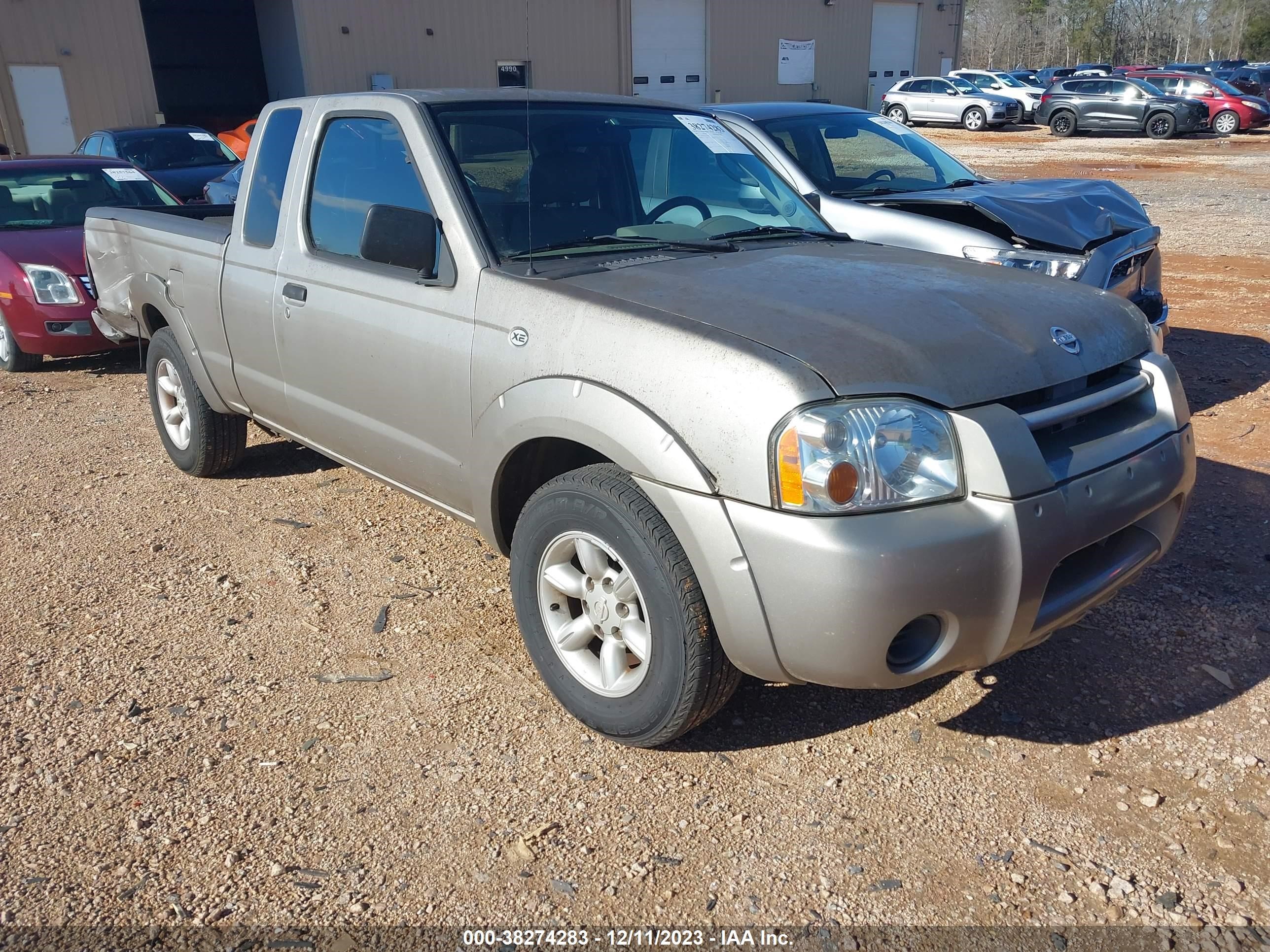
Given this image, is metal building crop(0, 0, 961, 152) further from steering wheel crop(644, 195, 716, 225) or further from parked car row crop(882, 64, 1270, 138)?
steering wheel crop(644, 195, 716, 225)

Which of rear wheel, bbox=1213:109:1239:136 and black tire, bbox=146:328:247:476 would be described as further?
rear wheel, bbox=1213:109:1239:136

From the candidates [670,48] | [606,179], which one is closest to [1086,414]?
[606,179]

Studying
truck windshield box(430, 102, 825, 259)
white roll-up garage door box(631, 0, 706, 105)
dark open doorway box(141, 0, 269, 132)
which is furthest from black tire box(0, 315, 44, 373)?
white roll-up garage door box(631, 0, 706, 105)

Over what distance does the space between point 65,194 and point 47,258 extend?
136 centimetres

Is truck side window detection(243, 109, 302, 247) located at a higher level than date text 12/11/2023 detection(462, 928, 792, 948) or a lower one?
higher

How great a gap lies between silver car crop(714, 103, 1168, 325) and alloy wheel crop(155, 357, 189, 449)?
3563mm

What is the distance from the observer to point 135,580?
14.1 ft

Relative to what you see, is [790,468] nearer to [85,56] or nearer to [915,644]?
[915,644]

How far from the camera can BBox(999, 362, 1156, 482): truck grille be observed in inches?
107

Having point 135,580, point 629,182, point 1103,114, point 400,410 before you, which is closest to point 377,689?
A: point 400,410

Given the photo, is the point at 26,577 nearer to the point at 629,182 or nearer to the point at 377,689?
the point at 377,689

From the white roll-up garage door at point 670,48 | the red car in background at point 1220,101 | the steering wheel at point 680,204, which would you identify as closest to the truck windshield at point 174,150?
the steering wheel at point 680,204

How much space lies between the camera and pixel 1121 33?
2719 inches

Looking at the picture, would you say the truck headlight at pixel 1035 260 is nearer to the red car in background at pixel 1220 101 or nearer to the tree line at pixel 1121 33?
the red car in background at pixel 1220 101
